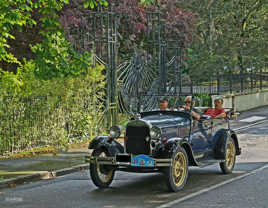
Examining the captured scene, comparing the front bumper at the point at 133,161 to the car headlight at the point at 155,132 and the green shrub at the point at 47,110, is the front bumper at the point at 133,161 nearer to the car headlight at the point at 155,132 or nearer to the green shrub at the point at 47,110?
the car headlight at the point at 155,132

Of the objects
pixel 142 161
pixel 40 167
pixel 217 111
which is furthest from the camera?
pixel 40 167

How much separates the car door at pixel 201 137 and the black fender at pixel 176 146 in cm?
27

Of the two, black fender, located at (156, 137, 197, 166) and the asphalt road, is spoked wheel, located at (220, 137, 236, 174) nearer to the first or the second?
the asphalt road

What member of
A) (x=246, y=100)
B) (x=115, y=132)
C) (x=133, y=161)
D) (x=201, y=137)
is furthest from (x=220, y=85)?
(x=133, y=161)

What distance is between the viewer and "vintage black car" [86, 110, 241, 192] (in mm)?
9773

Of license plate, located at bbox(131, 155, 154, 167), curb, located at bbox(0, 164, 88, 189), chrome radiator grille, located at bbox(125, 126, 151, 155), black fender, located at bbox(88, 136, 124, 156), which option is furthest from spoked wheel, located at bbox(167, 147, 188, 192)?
curb, located at bbox(0, 164, 88, 189)

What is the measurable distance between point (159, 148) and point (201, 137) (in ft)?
5.29

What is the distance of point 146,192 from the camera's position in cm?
992

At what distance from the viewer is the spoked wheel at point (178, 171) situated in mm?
9688

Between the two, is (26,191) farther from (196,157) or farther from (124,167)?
(196,157)

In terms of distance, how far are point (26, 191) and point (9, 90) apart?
216 inches

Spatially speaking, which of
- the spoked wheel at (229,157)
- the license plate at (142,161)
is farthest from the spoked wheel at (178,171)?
the spoked wheel at (229,157)

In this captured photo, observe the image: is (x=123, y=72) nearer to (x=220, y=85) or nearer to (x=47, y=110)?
(x=47, y=110)

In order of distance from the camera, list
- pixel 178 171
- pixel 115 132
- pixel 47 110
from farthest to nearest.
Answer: pixel 47 110
pixel 115 132
pixel 178 171
